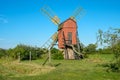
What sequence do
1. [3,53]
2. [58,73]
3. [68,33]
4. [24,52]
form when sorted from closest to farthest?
1. [58,73]
2. [68,33]
3. [24,52]
4. [3,53]

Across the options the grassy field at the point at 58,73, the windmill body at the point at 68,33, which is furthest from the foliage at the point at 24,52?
the grassy field at the point at 58,73

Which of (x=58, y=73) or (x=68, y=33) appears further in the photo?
(x=68, y=33)

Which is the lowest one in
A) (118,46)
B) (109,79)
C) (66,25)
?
(109,79)

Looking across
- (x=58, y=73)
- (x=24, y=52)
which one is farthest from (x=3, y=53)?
(x=58, y=73)

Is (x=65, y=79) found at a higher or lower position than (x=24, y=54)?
lower

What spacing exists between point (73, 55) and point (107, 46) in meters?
24.6

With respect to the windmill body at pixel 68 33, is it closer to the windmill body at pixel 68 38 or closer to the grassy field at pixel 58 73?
the windmill body at pixel 68 38

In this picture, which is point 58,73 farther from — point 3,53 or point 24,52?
point 3,53

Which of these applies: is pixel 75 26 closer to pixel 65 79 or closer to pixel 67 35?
pixel 67 35

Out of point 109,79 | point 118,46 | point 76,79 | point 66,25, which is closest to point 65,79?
point 76,79

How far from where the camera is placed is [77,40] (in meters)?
46.9

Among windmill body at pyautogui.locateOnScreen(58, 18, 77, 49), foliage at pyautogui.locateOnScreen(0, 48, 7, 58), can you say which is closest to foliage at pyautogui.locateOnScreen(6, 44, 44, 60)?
foliage at pyautogui.locateOnScreen(0, 48, 7, 58)

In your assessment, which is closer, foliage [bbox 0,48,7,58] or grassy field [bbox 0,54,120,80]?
grassy field [bbox 0,54,120,80]

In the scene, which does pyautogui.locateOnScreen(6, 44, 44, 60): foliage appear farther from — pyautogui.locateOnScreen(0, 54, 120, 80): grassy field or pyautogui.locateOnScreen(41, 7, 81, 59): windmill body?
pyautogui.locateOnScreen(0, 54, 120, 80): grassy field
